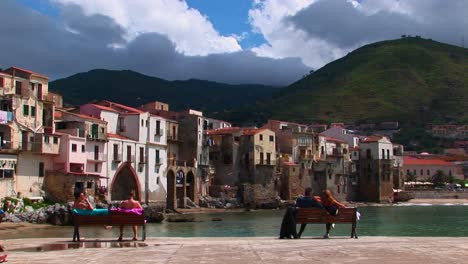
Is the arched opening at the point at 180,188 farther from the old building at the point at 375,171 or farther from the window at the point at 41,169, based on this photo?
Answer: the old building at the point at 375,171

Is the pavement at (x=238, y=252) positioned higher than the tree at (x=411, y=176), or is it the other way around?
the tree at (x=411, y=176)

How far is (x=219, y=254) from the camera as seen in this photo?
15.4 metres

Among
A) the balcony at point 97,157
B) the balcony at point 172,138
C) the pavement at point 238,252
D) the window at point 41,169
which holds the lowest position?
the pavement at point 238,252

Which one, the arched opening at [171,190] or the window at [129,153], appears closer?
the window at [129,153]

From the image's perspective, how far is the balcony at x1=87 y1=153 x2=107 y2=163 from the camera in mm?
68144

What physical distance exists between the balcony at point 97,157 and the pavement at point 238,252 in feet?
162

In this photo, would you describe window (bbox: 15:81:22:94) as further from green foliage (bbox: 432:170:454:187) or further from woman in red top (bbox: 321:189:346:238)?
green foliage (bbox: 432:170:454:187)

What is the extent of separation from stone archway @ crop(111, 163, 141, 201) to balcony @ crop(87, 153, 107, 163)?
12.2 feet

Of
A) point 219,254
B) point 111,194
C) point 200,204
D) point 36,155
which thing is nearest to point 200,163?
point 200,204

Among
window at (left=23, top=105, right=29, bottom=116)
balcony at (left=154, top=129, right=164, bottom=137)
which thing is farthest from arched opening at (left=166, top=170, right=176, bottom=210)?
window at (left=23, top=105, right=29, bottom=116)

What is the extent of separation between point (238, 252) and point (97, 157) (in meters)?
55.5

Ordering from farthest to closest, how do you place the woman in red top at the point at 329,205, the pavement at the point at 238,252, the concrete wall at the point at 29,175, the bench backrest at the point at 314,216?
the concrete wall at the point at 29,175 → the woman in red top at the point at 329,205 → the bench backrest at the point at 314,216 → the pavement at the point at 238,252

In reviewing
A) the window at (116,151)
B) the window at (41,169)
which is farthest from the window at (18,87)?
the window at (116,151)

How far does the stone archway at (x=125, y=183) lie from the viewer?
2911 inches
